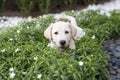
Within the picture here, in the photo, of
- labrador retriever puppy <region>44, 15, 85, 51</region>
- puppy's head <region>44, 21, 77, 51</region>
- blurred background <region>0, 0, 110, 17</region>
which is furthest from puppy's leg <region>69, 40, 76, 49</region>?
blurred background <region>0, 0, 110, 17</region>

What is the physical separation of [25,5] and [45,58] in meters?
3.92

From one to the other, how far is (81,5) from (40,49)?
4295 millimetres

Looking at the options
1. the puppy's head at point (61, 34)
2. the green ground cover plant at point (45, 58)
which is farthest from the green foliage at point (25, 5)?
the puppy's head at point (61, 34)

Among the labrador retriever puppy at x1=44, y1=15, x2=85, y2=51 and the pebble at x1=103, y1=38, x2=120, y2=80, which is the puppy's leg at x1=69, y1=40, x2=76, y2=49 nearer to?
the labrador retriever puppy at x1=44, y1=15, x2=85, y2=51

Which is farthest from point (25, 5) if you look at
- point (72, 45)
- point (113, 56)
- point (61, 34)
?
point (61, 34)

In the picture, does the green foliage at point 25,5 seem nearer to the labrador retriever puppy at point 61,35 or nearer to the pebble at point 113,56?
the pebble at point 113,56

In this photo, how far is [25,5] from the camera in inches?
318

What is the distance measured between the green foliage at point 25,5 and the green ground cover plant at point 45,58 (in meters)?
2.43

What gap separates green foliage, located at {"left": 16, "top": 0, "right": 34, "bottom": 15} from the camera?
7.99m

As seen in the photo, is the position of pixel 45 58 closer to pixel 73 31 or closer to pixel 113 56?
pixel 73 31

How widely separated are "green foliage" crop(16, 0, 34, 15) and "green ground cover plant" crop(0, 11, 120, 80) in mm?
2427

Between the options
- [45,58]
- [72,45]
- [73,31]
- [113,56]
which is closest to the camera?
[45,58]

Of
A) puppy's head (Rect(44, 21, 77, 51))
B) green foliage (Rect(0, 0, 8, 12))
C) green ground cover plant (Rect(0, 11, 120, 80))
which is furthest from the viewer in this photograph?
green foliage (Rect(0, 0, 8, 12))

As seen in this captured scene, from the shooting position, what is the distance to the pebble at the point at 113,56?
4.59 m
